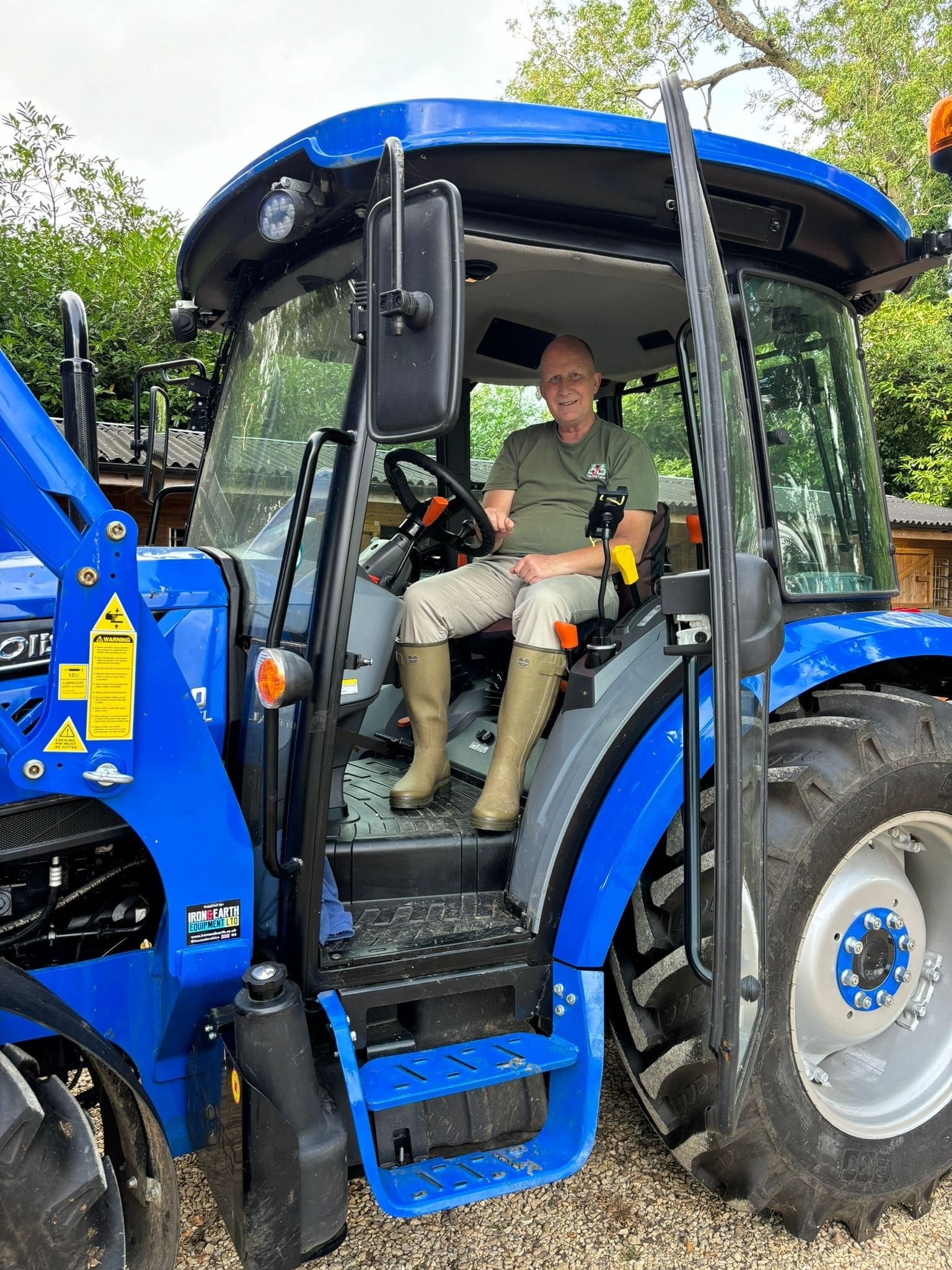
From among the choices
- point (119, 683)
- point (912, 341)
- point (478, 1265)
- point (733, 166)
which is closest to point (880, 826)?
point (478, 1265)

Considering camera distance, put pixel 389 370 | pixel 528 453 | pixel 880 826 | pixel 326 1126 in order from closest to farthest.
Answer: pixel 389 370 → pixel 326 1126 → pixel 880 826 → pixel 528 453

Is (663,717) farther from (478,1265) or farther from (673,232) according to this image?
(478,1265)

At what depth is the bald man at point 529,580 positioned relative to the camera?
7.93 ft

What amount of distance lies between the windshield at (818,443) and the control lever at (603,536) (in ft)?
1.31

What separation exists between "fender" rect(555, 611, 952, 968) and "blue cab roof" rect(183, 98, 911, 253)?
111cm

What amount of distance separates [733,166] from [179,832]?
1808mm

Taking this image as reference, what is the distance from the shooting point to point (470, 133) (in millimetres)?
1796

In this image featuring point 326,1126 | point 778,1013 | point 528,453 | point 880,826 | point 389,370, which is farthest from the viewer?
point 528,453

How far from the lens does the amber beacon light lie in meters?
2.02

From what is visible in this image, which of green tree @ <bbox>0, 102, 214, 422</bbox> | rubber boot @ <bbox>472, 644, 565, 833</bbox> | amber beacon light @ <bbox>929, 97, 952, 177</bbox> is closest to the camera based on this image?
A: amber beacon light @ <bbox>929, 97, 952, 177</bbox>

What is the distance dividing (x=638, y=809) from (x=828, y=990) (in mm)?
738

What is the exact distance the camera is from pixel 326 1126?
5.76 ft

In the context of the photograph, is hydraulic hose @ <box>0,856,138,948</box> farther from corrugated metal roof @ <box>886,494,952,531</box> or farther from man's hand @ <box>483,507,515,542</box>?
corrugated metal roof @ <box>886,494,952,531</box>

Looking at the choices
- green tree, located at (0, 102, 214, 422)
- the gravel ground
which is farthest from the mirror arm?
green tree, located at (0, 102, 214, 422)
